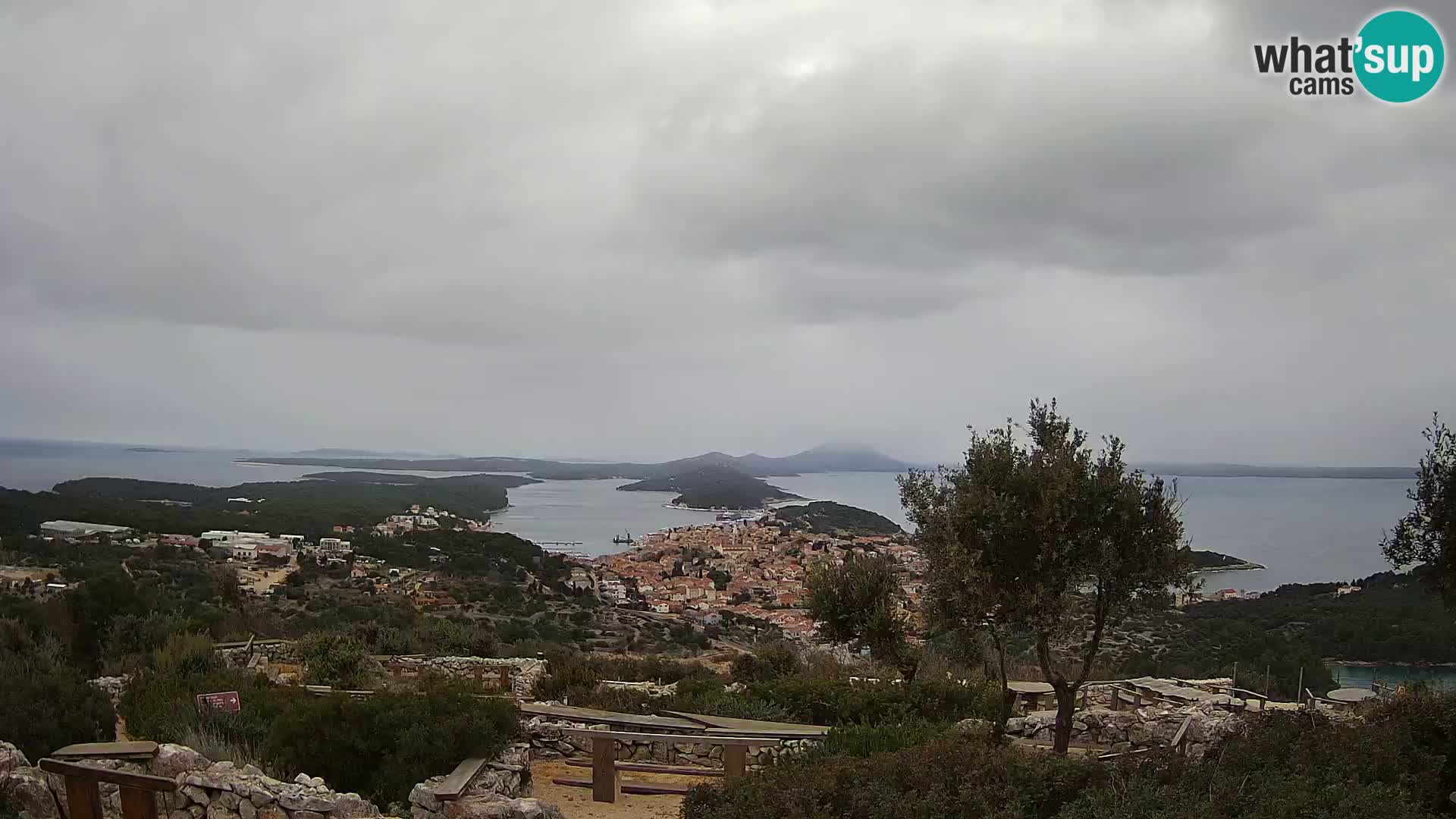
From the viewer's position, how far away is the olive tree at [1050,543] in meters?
7.10

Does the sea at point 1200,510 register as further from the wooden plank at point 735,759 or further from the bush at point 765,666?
the bush at point 765,666

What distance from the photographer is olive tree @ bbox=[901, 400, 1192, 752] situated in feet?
23.3

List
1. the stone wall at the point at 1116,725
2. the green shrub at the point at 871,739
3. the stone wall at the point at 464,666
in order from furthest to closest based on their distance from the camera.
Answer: the stone wall at the point at 464,666, the stone wall at the point at 1116,725, the green shrub at the point at 871,739

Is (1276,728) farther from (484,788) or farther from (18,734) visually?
(18,734)

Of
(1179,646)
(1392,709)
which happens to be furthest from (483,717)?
(1179,646)

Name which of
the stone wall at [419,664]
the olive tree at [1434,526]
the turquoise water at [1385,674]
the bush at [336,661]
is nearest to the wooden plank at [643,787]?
the bush at [336,661]

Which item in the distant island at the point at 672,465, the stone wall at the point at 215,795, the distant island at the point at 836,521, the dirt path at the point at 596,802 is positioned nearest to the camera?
the stone wall at the point at 215,795

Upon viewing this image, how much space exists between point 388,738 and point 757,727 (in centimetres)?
356

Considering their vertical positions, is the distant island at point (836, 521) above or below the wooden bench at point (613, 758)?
below

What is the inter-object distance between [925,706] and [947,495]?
3241 millimetres

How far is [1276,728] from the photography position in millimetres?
6480

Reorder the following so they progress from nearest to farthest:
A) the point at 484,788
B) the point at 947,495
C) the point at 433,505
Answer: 1. the point at 484,788
2. the point at 947,495
3. the point at 433,505

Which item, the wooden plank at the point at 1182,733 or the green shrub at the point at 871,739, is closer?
the green shrub at the point at 871,739

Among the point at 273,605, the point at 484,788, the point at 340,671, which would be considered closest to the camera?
the point at 484,788
